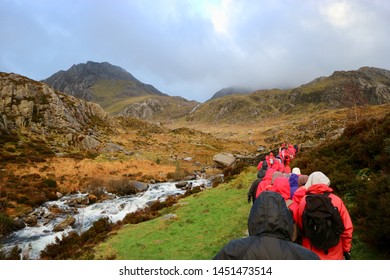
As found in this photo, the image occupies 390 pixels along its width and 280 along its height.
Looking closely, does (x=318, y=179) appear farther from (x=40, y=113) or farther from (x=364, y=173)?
(x=40, y=113)

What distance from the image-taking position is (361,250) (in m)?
7.39

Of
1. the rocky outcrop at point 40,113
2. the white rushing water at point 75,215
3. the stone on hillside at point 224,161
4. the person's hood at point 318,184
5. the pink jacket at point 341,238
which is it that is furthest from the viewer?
the rocky outcrop at point 40,113

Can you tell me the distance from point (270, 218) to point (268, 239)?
9.5 inches

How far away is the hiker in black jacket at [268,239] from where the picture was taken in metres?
3.15

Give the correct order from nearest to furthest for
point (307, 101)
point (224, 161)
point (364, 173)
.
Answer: point (364, 173)
point (224, 161)
point (307, 101)

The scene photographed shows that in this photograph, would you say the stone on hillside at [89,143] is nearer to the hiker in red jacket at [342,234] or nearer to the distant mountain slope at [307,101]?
the hiker in red jacket at [342,234]

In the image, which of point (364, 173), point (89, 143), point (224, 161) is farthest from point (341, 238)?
point (89, 143)

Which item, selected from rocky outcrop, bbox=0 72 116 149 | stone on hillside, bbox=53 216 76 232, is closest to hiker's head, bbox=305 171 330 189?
stone on hillside, bbox=53 216 76 232

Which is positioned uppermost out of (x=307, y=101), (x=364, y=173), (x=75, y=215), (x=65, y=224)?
(x=307, y=101)

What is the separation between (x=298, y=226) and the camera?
5.19 meters

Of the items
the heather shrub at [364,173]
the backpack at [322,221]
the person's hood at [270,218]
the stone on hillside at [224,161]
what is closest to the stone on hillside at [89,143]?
the stone on hillside at [224,161]

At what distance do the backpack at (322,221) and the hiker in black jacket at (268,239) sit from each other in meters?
1.56
